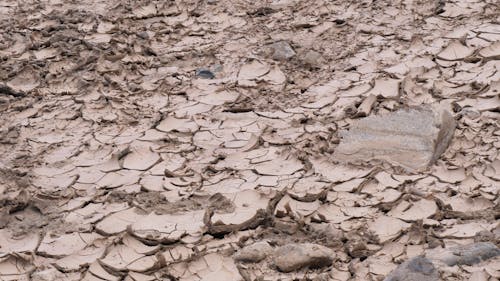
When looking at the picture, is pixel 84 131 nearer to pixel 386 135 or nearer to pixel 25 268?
pixel 25 268

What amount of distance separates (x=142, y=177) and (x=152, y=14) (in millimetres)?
1625

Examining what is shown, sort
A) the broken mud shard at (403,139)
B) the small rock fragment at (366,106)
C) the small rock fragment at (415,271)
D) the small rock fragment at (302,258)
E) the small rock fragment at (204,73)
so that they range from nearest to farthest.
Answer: the small rock fragment at (415,271) < the small rock fragment at (302,258) < the broken mud shard at (403,139) < the small rock fragment at (366,106) < the small rock fragment at (204,73)

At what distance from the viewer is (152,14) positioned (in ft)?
14.2

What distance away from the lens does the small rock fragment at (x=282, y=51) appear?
3832mm

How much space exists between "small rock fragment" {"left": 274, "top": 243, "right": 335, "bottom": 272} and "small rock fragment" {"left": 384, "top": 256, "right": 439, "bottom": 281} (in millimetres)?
217

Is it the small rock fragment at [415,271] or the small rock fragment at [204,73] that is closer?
the small rock fragment at [415,271]

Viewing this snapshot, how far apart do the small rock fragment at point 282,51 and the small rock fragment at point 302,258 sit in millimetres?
1628

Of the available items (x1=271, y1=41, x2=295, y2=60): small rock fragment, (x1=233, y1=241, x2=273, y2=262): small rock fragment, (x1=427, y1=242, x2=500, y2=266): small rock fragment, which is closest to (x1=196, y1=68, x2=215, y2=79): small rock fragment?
(x1=271, y1=41, x2=295, y2=60): small rock fragment

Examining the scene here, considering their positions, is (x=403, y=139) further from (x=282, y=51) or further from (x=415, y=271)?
(x=282, y=51)

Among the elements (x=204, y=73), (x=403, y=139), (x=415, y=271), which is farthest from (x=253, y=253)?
(x=204, y=73)

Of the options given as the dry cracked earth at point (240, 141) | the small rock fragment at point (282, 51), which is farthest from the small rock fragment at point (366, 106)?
the small rock fragment at point (282, 51)

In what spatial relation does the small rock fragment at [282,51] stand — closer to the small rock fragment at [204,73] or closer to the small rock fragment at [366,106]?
the small rock fragment at [204,73]

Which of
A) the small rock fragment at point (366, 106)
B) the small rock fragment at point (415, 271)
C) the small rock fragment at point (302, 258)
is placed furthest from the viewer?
the small rock fragment at point (366, 106)

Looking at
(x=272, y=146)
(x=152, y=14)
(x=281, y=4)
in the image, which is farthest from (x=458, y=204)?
(x=152, y=14)
